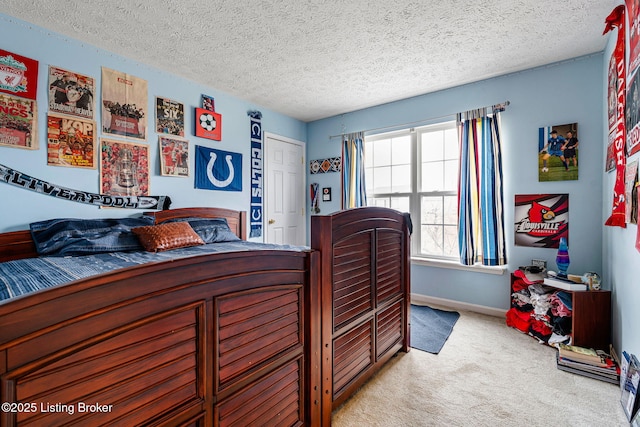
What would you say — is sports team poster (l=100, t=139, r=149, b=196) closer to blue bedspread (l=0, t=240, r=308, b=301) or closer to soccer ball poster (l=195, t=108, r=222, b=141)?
soccer ball poster (l=195, t=108, r=222, b=141)

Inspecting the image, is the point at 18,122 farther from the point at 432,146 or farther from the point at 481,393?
the point at 432,146

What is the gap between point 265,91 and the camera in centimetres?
341

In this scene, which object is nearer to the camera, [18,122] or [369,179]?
[18,122]

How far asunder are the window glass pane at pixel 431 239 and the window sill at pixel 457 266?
142 millimetres

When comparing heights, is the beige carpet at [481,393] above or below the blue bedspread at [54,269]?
below

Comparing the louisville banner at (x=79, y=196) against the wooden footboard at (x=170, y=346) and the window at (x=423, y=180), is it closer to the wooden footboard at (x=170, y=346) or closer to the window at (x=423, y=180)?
the wooden footboard at (x=170, y=346)

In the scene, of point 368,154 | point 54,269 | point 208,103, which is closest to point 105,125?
point 208,103

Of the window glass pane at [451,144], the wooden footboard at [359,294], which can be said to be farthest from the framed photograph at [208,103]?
the window glass pane at [451,144]

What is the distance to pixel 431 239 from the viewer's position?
3576 mm

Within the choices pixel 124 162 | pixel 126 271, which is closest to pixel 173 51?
pixel 124 162

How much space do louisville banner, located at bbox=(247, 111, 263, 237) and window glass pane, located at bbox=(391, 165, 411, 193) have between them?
1.76m

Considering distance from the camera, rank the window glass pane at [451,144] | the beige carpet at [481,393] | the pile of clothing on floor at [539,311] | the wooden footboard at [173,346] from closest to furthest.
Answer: the wooden footboard at [173,346] → the beige carpet at [481,393] → the pile of clothing on floor at [539,311] → the window glass pane at [451,144]

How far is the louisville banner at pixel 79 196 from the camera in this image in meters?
2.07

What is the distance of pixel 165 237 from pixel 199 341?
4.95 feet
